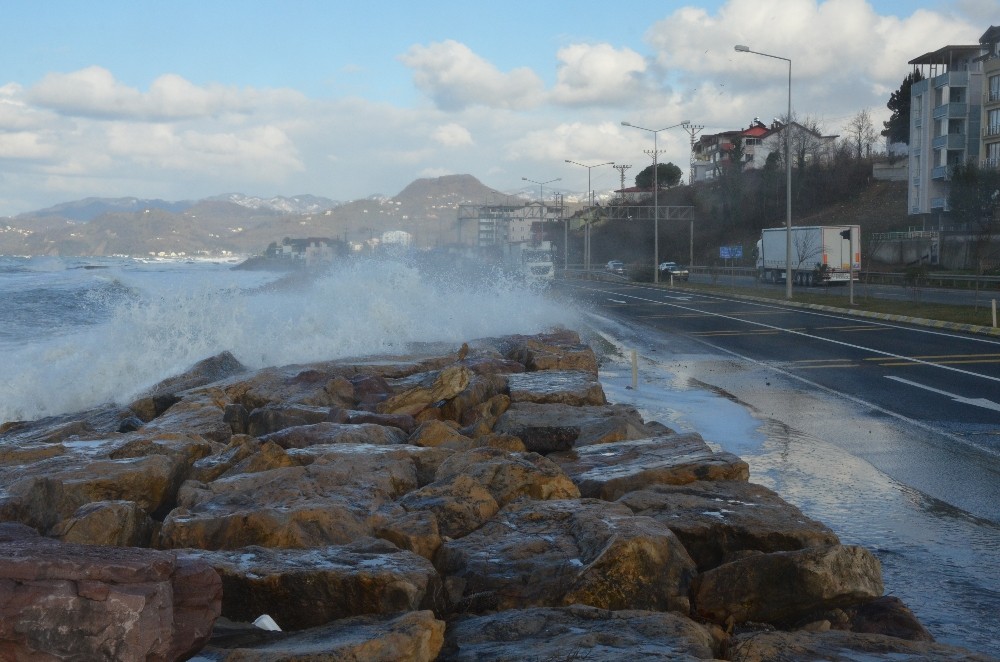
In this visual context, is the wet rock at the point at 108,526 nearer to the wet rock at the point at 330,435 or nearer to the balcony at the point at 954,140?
the wet rock at the point at 330,435

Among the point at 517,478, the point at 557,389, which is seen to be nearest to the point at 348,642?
the point at 517,478

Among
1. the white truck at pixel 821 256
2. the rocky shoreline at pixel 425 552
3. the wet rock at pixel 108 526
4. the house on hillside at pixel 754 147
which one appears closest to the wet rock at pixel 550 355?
the rocky shoreline at pixel 425 552

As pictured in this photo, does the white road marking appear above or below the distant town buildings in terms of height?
below

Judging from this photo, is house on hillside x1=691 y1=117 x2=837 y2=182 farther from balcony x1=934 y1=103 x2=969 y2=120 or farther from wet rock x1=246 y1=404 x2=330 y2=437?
wet rock x1=246 y1=404 x2=330 y2=437

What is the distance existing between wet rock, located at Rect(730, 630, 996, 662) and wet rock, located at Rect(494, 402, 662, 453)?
→ 4.56 m

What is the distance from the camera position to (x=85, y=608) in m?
4.16

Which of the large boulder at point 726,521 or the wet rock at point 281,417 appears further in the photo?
the wet rock at point 281,417

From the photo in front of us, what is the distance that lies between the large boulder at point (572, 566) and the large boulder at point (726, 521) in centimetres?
42

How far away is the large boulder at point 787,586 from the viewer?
5.27 meters

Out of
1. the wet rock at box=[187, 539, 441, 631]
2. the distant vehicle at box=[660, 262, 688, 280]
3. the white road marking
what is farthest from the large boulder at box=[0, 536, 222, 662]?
the distant vehicle at box=[660, 262, 688, 280]

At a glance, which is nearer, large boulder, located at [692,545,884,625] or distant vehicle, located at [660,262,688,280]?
large boulder, located at [692,545,884,625]

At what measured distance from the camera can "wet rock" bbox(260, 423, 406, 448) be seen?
913 cm

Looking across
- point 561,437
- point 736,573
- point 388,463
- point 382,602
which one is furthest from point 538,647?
point 561,437

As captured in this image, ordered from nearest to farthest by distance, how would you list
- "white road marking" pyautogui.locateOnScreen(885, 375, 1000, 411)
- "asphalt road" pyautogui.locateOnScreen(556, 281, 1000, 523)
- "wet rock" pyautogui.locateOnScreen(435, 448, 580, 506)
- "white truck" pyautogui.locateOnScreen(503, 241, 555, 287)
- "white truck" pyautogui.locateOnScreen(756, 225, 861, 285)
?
"wet rock" pyautogui.locateOnScreen(435, 448, 580, 506) → "asphalt road" pyautogui.locateOnScreen(556, 281, 1000, 523) → "white road marking" pyautogui.locateOnScreen(885, 375, 1000, 411) → "white truck" pyautogui.locateOnScreen(756, 225, 861, 285) → "white truck" pyautogui.locateOnScreen(503, 241, 555, 287)
